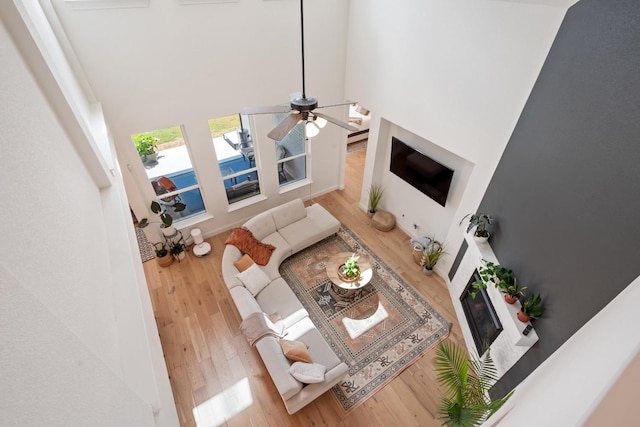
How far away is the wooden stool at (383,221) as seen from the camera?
249 inches

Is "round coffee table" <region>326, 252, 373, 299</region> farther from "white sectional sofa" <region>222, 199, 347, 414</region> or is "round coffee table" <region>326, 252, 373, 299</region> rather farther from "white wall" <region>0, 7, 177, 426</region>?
"white wall" <region>0, 7, 177, 426</region>

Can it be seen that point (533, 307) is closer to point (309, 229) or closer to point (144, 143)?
point (309, 229)

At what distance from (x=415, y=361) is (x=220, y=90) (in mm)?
5037

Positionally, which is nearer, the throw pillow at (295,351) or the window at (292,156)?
the throw pillow at (295,351)

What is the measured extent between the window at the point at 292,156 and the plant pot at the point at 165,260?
8.92 ft

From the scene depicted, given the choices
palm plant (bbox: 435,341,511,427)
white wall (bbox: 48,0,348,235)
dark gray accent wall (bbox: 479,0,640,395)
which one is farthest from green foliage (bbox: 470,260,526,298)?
white wall (bbox: 48,0,348,235)

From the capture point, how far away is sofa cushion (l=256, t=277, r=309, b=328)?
4.56m

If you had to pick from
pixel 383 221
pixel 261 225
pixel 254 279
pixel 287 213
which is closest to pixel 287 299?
pixel 254 279

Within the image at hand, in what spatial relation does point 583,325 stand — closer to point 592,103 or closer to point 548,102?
point 592,103

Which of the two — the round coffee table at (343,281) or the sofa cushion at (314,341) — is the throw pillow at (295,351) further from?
the round coffee table at (343,281)

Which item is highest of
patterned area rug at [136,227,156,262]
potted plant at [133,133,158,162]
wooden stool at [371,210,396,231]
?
potted plant at [133,133,158,162]

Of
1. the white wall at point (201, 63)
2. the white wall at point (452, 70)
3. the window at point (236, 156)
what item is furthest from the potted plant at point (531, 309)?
the window at point (236, 156)

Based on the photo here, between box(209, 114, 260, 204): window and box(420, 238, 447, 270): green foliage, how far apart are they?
11.8 ft

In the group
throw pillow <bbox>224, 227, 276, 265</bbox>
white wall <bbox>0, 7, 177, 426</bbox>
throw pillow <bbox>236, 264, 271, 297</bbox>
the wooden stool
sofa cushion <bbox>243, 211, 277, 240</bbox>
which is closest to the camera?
white wall <bbox>0, 7, 177, 426</bbox>
